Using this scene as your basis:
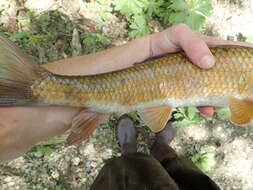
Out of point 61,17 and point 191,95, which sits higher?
point 61,17

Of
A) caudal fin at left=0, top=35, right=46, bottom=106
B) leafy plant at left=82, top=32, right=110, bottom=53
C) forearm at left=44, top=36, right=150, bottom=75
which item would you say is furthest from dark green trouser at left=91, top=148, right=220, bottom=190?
leafy plant at left=82, top=32, right=110, bottom=53

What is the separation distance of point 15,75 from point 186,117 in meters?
2.54

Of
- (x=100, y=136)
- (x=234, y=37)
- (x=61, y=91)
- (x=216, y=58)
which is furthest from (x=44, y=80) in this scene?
(x=234, y=37)

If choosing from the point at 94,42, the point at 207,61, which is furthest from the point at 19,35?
the point at 207,61

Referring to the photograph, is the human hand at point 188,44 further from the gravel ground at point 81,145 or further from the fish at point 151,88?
the gravel ground at point 81,145

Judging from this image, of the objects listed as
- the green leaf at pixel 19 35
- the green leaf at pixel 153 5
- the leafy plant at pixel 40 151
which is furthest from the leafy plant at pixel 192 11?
the leafy plant at pixel 40 151

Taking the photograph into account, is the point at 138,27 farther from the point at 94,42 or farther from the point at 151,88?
the point at 151,88

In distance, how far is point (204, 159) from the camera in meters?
4.22

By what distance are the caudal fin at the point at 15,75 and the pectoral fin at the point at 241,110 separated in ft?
5.52

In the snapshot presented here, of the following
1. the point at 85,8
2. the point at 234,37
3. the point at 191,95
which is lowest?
the point at 191,95

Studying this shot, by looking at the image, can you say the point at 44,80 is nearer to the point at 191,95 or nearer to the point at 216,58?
the point at 191,95

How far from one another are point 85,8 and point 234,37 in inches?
90.2

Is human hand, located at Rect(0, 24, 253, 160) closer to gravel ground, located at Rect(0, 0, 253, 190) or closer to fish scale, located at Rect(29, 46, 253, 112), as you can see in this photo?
fish scale, located at Rect(29, 46, 253, 112)

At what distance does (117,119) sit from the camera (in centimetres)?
433
